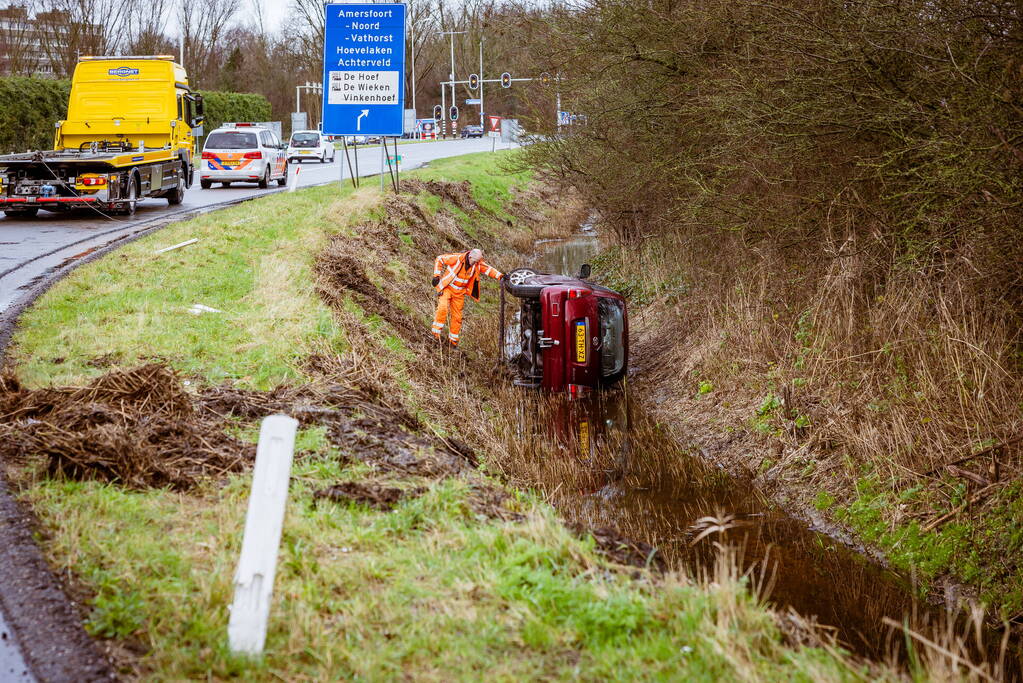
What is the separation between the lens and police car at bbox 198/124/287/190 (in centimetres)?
2902

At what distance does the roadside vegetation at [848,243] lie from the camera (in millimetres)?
7668

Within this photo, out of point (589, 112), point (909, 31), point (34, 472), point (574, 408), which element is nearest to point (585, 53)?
point (589, 112)

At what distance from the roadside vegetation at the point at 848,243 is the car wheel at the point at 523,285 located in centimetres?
206

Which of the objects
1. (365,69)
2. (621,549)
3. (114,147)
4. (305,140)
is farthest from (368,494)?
(305,140)

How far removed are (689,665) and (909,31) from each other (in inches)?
234

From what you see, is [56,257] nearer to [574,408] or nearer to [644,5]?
[574,408]

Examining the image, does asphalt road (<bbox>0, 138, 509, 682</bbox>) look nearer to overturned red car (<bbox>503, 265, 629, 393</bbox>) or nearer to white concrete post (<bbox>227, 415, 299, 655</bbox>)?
white concrete post (<bbox>227, 415, 299, 655</bbox>)

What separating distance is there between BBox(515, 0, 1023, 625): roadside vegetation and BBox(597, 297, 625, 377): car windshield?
2.74ft

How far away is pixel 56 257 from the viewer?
14227 millimetres

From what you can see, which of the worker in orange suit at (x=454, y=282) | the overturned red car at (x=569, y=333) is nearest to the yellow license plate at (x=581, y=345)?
the overturned red car at (x=569, y=333)

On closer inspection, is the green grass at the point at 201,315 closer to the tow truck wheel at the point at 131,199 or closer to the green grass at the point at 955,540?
the tow truck wheel at the point at 131,199

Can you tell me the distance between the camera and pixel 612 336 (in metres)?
12.8

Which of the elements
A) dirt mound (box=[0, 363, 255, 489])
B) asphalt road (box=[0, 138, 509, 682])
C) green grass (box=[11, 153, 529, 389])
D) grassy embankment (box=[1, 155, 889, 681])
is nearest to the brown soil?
grassy embankment (box=[1, 155, 889, 681])

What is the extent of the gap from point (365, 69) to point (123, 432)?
47.8ft
